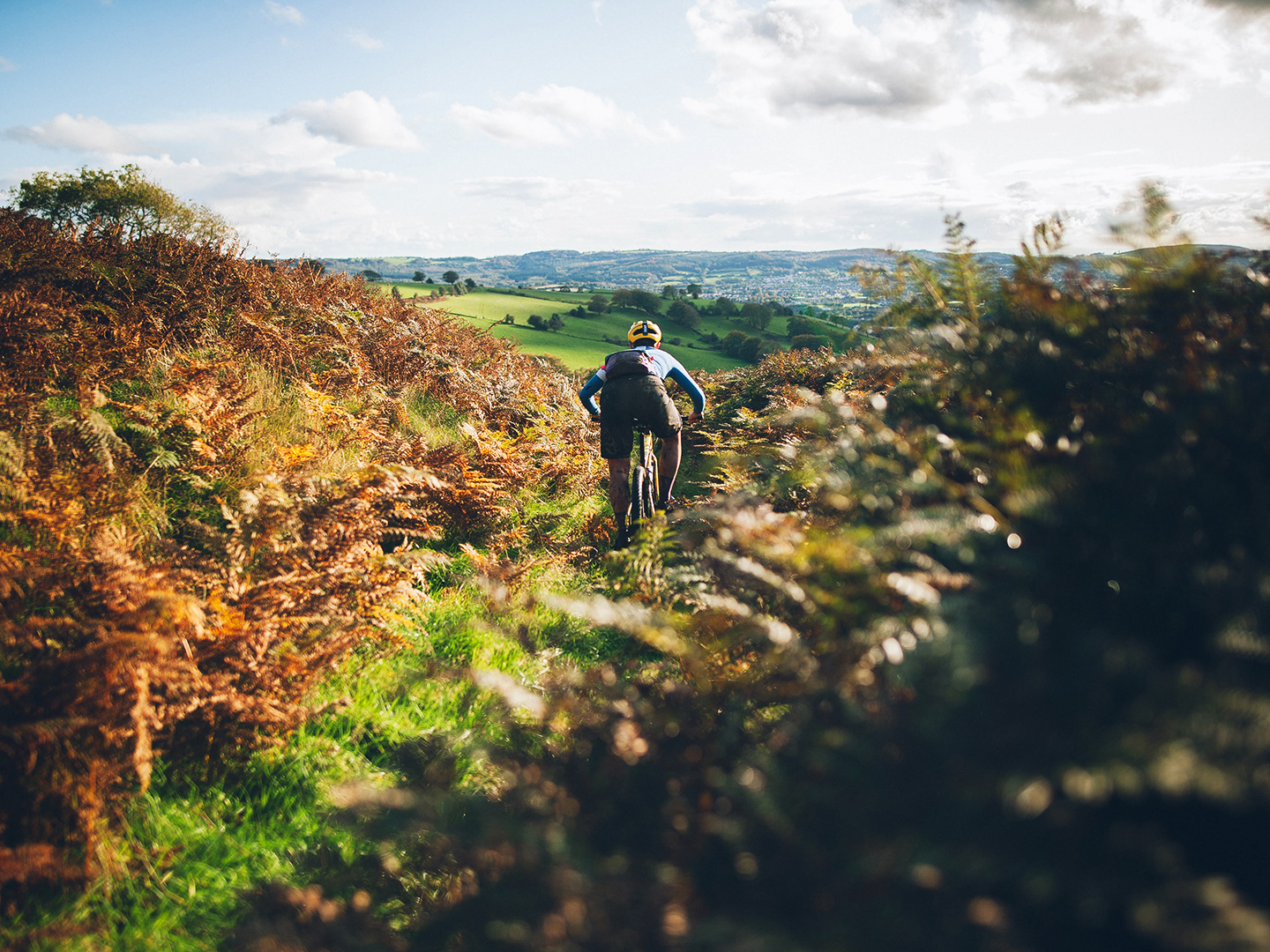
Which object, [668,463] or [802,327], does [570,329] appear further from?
[668,463]

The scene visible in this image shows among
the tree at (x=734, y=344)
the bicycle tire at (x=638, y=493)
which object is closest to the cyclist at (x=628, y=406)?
the bicycle tire at (x=638, y=493)

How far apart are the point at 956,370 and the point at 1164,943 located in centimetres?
192

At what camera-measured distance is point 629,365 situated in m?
6.44

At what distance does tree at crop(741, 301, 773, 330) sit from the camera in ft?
172

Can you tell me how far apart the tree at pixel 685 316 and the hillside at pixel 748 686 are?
163 ft

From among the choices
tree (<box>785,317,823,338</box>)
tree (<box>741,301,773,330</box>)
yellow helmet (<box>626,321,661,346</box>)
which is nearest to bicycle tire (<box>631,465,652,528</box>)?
yellow helmet (<box>626,321,661,346</box>)

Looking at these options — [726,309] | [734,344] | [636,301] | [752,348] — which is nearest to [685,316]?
[636,301]

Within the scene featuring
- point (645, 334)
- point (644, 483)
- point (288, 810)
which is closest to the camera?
point (288, 810)

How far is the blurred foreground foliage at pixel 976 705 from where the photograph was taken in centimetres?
112

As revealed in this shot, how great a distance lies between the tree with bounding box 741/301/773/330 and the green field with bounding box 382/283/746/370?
859mm

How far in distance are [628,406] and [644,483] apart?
831 millimetres

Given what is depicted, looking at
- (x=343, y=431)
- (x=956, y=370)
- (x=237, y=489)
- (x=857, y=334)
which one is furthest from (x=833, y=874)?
(x=343, y=431)

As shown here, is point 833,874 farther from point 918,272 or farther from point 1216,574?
point 918,272

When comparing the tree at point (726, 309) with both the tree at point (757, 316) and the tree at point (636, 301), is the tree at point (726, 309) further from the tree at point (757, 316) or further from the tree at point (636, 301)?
the tree at point (636, 301)
